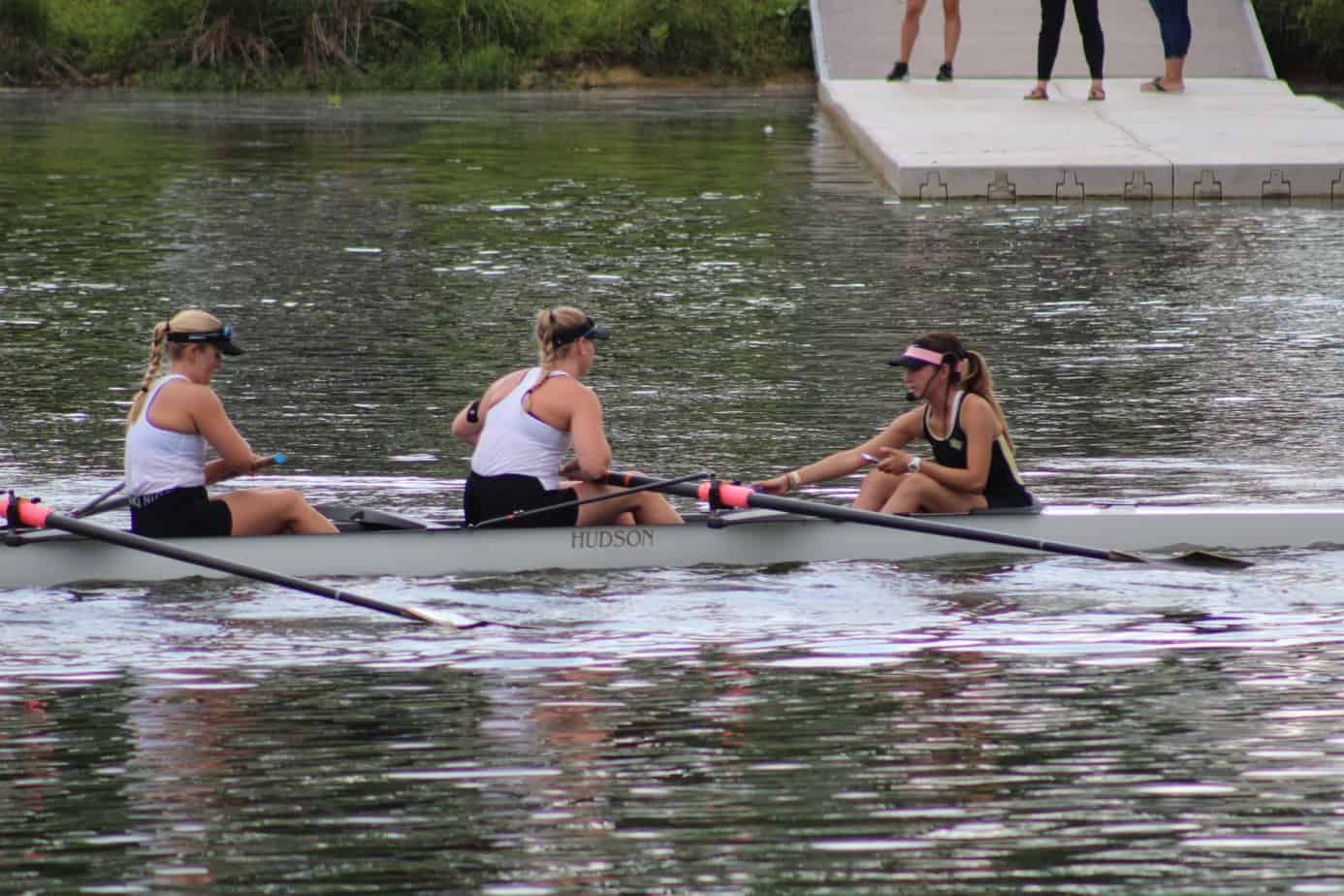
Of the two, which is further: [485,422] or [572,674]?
[485,422]

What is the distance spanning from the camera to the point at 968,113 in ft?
81.6

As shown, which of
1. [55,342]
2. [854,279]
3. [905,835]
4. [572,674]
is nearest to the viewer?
[905,835]

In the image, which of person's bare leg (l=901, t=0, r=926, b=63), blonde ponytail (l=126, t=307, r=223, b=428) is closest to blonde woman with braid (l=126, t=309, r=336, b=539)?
blonde ponytail (l=126, t=307, r=223, b=428)

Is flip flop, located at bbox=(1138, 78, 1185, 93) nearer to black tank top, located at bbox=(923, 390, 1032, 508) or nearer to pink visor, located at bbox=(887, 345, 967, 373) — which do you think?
black tank top, located at bbox=(923, 390, 1032, 508)

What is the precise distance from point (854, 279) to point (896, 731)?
10495mm

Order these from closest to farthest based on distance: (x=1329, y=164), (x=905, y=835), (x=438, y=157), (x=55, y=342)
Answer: (x=905, y=835) < (x=55, y=342) < (x=1329, y=164) < (x=438, y=157)

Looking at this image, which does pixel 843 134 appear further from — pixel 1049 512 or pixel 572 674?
pixel 572 674

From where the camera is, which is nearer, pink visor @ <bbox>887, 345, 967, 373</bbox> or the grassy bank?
pink visor @ <bbox>887, 345, 967, 373</bbox>

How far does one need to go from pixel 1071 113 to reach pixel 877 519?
1629 centimetres

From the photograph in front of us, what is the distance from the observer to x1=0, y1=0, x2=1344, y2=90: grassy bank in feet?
116

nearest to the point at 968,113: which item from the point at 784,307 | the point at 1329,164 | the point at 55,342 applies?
the point at 1329,164

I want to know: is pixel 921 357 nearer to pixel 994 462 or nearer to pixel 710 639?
pixel 994 462

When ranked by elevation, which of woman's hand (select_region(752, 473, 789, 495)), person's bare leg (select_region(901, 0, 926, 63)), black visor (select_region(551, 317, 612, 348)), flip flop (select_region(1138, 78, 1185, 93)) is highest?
person's bare leg (select_region(901, 0, 926, 63))

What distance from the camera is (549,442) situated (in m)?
9.31
